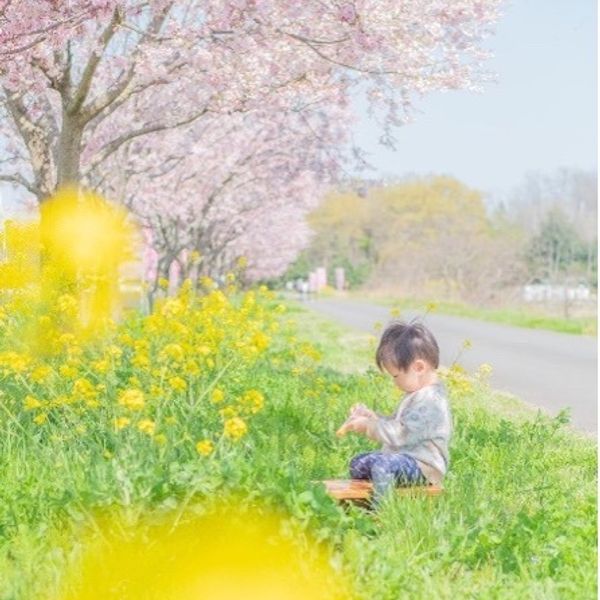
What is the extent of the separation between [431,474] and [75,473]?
1679 millimetres

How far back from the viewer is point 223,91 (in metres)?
10.7

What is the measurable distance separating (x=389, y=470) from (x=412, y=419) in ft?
0.92

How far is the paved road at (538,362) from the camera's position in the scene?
13062 millimetres

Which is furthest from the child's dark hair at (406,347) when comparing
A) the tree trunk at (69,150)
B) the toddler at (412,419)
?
the tree trunk at (69,150)

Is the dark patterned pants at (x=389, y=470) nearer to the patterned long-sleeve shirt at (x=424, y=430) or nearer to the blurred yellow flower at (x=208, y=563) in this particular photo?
the patterned long-sleeve shirt at (x=424, y=430)

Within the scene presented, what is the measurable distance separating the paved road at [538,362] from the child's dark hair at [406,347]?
16.2 ft

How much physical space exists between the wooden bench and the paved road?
5.05 meters

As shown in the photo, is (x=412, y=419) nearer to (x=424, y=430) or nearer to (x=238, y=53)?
(x=424, y=430)

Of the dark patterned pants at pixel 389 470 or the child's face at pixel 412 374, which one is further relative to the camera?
the child's face at pixel 412 374

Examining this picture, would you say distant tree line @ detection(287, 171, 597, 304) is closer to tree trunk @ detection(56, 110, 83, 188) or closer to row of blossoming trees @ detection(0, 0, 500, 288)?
row of blossoming trees @ detection(0, 0, 500, 288)

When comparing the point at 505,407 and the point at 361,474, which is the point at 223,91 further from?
the point at 361,474

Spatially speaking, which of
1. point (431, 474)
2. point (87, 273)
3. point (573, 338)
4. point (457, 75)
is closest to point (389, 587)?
point (431, 474)

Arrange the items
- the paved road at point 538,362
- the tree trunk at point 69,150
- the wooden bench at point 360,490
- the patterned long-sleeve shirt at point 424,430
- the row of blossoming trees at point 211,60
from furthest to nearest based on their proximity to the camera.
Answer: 1. the paved road at point 538,362
2. the tree trunk at point 69,150
3. the row of blossoming trees at point 211,60
4. the patterned long-sleeve shirt at point 424,430
5. the wooden bench at point 360,490

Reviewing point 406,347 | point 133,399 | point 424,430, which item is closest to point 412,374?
point 406,347
